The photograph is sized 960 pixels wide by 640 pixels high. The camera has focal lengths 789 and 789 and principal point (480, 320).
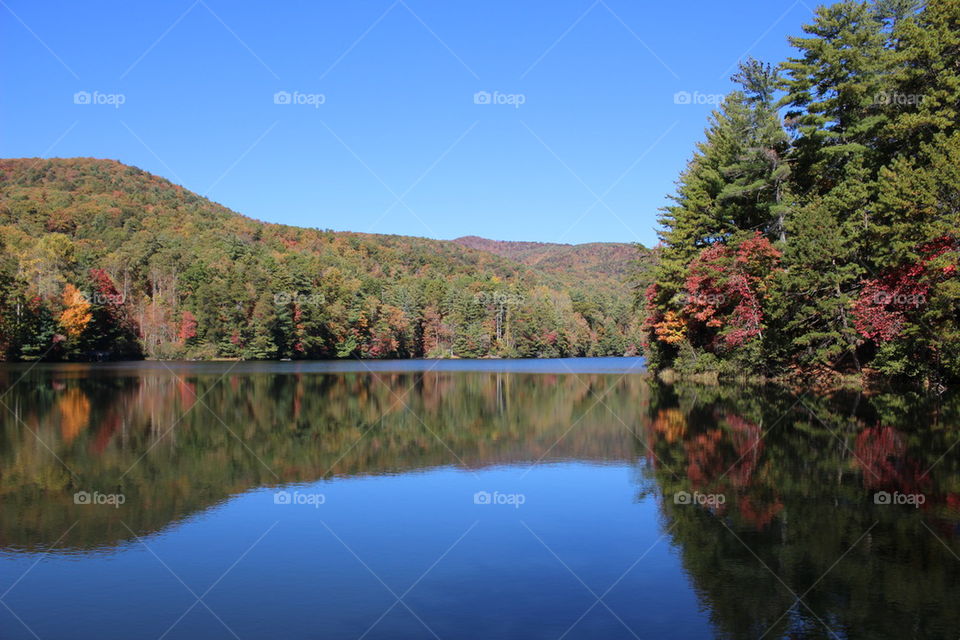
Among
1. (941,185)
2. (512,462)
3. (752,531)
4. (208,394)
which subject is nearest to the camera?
(752,531)

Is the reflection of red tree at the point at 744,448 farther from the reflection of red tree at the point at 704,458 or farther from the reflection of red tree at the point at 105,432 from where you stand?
the reflection of red tree at the point at 105,432

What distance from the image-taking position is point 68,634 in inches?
309

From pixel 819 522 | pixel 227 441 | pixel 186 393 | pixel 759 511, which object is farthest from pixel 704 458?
pixel 186 393

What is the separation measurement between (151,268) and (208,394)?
72769 millimetres

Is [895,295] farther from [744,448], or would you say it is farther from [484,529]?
[484,529]

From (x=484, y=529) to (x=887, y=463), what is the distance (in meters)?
9.32

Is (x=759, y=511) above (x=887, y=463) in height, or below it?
below

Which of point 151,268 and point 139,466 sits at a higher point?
point 151,268

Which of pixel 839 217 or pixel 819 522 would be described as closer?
pixel 819 522

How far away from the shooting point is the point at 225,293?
94.9 meters

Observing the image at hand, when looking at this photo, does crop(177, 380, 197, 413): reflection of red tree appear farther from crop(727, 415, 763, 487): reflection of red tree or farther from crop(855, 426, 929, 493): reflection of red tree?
crop(855, 426, 929, 493): reflection of red tree

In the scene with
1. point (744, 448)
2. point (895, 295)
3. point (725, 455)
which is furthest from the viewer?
point (895, 295)

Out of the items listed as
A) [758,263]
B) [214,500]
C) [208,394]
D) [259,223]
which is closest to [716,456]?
[214,500]

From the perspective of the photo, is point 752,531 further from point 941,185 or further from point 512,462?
point 941,185
